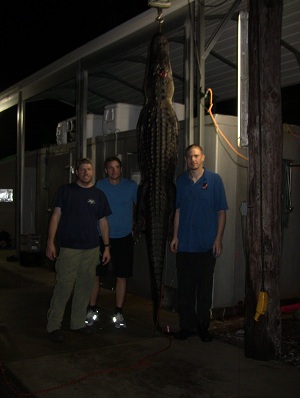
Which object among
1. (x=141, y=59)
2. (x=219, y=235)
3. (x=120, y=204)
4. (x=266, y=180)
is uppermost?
(x=141, y=59)

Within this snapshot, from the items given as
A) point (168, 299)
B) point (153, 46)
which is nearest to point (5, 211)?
point (168, 299)

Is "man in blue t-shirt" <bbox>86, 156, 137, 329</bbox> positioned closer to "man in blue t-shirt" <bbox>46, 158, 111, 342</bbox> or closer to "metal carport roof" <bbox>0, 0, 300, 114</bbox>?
"man in blue t-shirt" <bbox>46, 158, 111, 342</bbox>

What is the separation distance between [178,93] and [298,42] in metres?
3.31

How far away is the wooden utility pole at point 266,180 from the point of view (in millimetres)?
4453

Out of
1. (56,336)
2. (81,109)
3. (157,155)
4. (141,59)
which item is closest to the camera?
(56,336)

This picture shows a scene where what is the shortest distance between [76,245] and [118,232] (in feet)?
2.25

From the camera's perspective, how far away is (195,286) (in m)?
5.16

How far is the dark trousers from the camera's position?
5.05 meters

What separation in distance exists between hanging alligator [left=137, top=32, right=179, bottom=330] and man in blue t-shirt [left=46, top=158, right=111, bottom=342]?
584 millimetres

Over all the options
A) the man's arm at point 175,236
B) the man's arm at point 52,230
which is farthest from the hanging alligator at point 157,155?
the man's arm at point 52,230

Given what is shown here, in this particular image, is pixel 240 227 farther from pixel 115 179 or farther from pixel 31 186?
pixel 31 186

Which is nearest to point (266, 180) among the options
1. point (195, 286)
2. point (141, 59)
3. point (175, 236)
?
point (175, 236)

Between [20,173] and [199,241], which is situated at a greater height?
[20,173]

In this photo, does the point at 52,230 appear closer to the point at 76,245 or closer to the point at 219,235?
the point at 76,245
